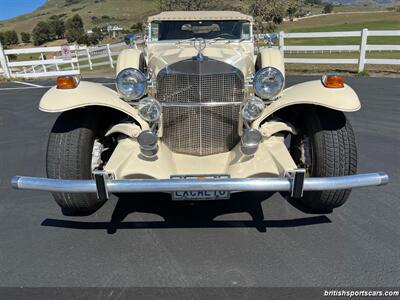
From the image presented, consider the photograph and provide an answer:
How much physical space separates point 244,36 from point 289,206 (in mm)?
2218

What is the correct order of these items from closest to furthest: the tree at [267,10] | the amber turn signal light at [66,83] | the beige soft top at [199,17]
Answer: the amber turn signal light at [66,83] < the beige soft top at [199,17] < the tree at [267,10]

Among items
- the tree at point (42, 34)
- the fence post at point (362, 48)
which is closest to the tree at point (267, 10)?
the fence post at point (362, 48)

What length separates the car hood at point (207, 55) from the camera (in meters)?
3.46

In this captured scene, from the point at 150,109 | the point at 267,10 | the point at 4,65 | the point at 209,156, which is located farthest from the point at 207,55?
the point at 267,10

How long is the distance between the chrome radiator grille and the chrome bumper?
814 millimetres

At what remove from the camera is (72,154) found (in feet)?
9.96

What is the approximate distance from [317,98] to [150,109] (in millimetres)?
1429

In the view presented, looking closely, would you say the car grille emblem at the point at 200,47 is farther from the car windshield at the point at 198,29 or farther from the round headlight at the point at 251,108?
the round headlight at the point at 251,108

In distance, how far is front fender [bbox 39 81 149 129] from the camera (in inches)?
117

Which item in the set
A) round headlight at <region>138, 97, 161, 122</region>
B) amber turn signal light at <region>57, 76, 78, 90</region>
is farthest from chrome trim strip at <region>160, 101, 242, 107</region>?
amber turn signal light at <region>57, 76, 78, 90</region>

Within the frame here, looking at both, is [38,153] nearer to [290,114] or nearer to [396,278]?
[290,114]

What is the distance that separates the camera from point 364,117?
21.4ft

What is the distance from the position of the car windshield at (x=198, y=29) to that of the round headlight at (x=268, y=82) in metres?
1.41

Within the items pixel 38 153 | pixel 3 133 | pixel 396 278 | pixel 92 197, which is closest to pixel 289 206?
pixel 396 278
